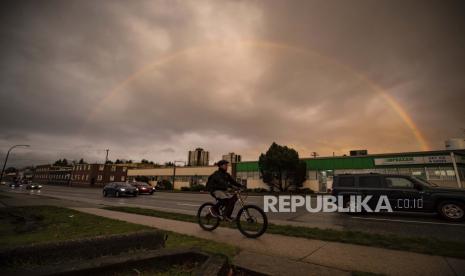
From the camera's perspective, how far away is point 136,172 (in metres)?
75.5

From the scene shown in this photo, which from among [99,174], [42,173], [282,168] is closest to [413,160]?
[282,168]

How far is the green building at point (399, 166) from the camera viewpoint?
99.7ft

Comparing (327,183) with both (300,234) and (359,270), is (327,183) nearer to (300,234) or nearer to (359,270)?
(300,234)

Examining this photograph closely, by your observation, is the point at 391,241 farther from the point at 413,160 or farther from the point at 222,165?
the point at 413,160

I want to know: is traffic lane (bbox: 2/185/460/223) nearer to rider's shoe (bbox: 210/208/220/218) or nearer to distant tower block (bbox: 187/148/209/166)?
rider's shoe (bbox: 210/208/220/218)

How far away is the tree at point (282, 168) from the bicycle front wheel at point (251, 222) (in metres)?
33.2

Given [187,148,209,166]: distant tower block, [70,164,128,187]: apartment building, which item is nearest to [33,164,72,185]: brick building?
[70,164,128,187]: apartment building

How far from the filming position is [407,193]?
32.3 ft

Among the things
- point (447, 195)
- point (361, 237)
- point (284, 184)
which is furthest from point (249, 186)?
point (361, 237)

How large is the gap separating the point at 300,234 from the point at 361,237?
4.54 feet

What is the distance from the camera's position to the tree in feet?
128

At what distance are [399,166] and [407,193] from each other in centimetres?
2857

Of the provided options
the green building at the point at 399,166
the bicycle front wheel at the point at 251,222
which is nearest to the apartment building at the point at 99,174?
the green building at the point at 399,166

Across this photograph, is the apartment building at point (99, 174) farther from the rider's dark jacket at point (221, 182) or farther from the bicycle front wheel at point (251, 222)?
the bicycle front wheel at point (251, 222)
